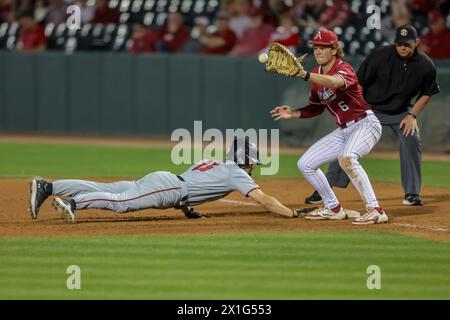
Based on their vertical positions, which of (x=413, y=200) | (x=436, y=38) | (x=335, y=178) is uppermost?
(x=436, y=38)

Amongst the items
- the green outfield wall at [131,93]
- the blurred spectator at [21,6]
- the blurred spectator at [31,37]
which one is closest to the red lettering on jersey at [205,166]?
the green outfield wall at [131,93]

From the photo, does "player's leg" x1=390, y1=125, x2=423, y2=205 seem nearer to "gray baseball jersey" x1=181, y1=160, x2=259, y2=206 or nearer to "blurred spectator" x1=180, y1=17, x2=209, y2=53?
"gray baseball jersey" x1=181, y1=160, x2=259, y2=206

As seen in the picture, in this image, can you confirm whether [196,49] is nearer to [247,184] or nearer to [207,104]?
[207,104]

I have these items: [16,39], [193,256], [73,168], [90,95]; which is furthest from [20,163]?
[193,256]

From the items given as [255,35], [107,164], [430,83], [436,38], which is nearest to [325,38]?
[430,83]

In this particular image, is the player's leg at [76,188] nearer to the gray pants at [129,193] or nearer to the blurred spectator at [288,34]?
the gray pants at [129,193]

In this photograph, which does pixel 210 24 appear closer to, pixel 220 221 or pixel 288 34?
pixel 288 34

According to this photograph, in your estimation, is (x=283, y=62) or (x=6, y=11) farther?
(x=6, y=11)
